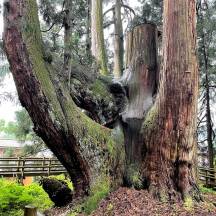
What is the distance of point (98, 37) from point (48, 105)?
4.61 m

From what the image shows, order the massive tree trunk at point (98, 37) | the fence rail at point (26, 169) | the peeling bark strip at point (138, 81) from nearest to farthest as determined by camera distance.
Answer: the peeling bark strip at point (138, 81) < the massive tree trunk at point (98, 37) < the fence rail at point (26, 169)

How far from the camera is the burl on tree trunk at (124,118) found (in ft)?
17.4

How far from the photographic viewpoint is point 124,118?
267 inches

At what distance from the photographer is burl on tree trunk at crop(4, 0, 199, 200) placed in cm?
530

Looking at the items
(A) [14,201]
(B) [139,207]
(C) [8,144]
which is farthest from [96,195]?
(C) [8,144]

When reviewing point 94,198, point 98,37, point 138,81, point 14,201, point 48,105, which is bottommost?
point 14,201

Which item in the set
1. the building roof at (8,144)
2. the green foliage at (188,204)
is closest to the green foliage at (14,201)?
the green foliage at (188,204)

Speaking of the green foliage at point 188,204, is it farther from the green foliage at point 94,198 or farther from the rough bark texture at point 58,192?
the rough bark texture at point 58,192

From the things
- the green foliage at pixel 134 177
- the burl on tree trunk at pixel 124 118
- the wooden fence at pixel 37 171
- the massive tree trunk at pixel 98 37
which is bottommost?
the wooden fence at pixel 37 171

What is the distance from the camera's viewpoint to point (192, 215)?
5234 millimetres

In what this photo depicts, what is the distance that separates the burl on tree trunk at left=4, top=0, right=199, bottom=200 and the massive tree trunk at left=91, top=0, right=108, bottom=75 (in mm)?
2478

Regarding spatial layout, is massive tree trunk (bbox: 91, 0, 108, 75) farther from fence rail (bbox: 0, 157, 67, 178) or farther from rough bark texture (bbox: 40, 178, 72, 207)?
fence rail (bbox: 0, 157, 67, 178)

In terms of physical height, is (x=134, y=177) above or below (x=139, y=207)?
above

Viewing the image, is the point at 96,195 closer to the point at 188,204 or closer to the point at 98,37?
the point at 188,204
